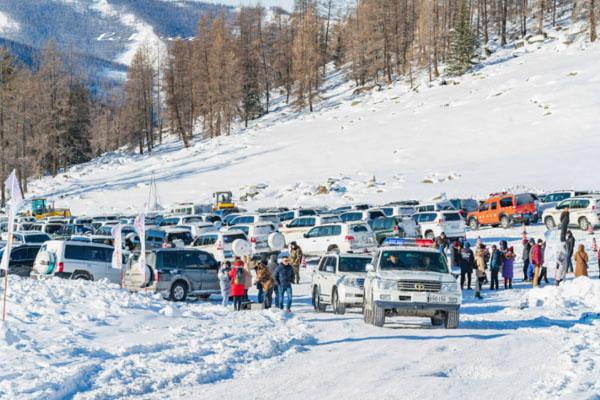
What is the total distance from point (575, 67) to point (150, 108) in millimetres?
52069

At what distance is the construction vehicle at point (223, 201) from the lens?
55644 millimetres

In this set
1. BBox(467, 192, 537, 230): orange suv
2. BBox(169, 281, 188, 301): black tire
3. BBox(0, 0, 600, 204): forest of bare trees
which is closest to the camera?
BBox(169, 281, 188, 301): black tire

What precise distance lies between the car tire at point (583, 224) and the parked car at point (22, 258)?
899 inches

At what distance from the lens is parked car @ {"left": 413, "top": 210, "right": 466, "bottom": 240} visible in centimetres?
3494

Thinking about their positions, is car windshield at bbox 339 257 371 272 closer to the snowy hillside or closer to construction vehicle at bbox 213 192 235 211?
the snowy hillside

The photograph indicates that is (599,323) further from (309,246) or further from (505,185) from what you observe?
(505,185)

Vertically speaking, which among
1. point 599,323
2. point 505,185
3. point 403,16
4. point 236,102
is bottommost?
point 599,323

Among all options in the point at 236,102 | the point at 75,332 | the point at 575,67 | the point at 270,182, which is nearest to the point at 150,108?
the point at 236,102

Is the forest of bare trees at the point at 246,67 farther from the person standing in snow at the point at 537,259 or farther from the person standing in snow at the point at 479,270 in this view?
the person standing in snow at the point at 537,259

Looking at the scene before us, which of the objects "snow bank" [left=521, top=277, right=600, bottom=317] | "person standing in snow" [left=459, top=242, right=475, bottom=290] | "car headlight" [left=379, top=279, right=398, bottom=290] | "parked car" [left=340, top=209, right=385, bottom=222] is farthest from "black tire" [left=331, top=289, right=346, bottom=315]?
"parked car" [left=340, top=209, right=385, bottom=222]

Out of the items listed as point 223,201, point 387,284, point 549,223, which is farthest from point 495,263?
point 223,201

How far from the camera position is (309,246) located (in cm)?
3253

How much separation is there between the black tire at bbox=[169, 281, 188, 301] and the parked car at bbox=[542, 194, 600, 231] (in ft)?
64.9

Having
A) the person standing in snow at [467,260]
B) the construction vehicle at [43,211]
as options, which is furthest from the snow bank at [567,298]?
the construction vehicle at [43,211]
